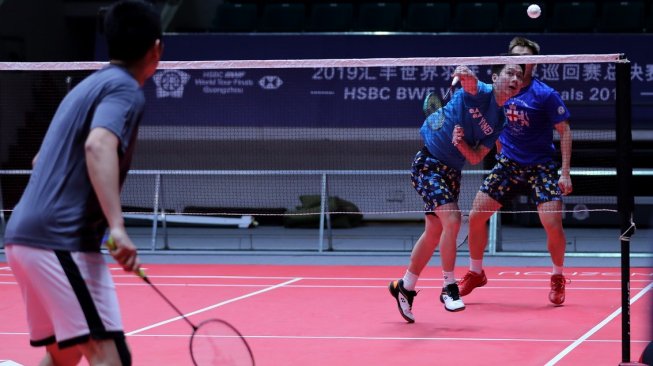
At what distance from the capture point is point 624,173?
17.3ft

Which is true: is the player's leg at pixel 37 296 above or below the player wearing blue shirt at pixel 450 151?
below

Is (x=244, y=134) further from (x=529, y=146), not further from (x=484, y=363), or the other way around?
(x=484, y=363)

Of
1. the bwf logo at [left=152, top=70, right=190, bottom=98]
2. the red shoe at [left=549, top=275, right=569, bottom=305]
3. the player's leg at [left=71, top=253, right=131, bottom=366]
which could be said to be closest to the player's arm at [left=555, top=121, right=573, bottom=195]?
the red shoe at [left=549, top=275, right=569, bottom=305]

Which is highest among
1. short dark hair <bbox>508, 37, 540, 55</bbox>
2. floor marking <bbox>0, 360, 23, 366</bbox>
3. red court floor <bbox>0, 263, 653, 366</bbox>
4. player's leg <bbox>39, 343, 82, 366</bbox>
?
short dark hair <bbox>508, 37, 540, 55</bbox>

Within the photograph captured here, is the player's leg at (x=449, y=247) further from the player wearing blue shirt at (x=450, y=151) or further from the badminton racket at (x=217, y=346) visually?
the badminton racket at (x=217, y=346)

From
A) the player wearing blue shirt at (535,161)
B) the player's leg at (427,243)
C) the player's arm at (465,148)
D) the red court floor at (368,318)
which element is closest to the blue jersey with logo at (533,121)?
the player wearing blue shirt at (535,161)

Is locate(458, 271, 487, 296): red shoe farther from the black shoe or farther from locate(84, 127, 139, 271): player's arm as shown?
locate(84, 127, 139, 271): player's arm

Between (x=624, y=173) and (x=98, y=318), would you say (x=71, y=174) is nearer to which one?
(x=98, y=318)

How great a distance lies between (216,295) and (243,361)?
13.9 feet

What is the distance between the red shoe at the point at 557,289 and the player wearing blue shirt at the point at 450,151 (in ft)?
3.22

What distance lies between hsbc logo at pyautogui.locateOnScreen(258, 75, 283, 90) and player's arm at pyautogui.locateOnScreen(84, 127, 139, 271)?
9999 millimetres

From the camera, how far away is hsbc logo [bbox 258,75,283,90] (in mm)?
13320

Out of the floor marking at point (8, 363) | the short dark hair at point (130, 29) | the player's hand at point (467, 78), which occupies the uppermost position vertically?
the player's hand at point (467, 78)

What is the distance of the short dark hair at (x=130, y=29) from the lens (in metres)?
3.56
